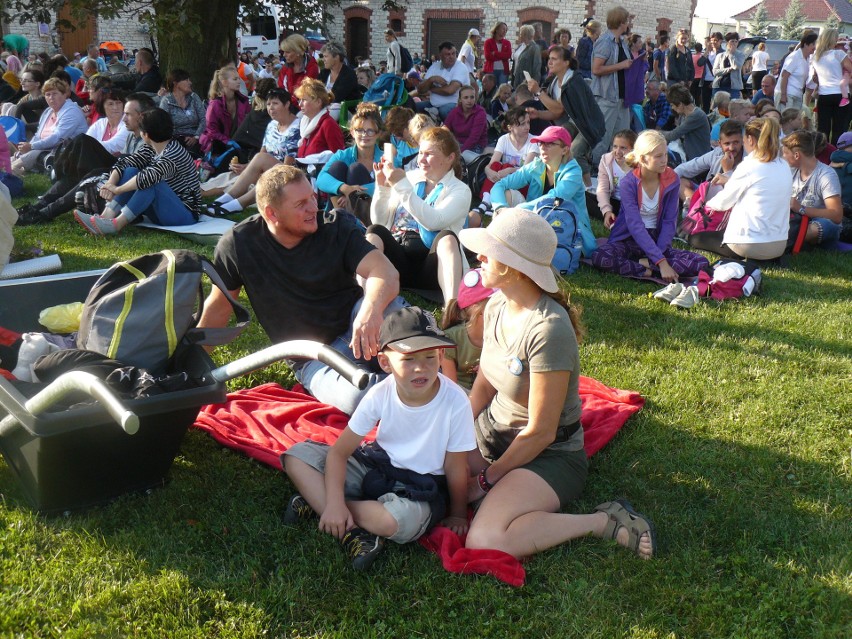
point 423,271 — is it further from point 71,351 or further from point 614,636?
point 614,636

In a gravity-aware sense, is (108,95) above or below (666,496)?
above

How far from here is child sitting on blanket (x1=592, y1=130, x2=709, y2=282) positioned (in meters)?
6.69

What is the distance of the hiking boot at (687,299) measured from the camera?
604cm

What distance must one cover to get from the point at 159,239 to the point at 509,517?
214 inches

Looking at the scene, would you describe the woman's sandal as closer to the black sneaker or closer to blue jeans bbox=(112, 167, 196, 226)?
the black sneaker

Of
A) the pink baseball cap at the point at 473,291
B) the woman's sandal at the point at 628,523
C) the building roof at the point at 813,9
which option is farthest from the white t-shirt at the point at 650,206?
the building roof at the point at 813,9

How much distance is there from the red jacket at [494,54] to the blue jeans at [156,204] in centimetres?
1049

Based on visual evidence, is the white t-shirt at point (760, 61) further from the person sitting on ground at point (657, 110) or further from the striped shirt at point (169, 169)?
the striped shirt at point (169, 169)

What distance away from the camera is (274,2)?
14.2 meters

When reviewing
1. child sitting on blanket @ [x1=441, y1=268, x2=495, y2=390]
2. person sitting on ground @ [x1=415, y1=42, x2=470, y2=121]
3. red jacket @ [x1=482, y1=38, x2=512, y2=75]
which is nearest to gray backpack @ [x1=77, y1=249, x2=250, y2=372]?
child sitting on blanket @ [x1=441, y1=268, x2=495, y2=390]

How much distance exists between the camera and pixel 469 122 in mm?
11234

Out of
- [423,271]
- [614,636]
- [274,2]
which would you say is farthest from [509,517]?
[274,2]

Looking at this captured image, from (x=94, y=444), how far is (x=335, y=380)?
1403 millimetres

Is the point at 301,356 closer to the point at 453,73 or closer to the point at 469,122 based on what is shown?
the point at 469,122
